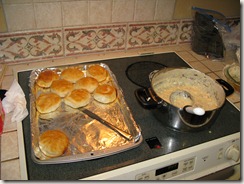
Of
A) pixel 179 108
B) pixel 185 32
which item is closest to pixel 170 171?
pixel 179 108

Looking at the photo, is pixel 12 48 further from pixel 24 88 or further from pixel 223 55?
pixel 223 55

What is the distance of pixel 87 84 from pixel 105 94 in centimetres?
8

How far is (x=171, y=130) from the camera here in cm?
69

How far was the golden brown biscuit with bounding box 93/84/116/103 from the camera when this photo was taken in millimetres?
741

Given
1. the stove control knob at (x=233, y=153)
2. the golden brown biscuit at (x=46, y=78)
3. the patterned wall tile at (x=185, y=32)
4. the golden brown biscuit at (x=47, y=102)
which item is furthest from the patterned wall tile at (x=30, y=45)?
the stove control knob at (x=233, y=153)

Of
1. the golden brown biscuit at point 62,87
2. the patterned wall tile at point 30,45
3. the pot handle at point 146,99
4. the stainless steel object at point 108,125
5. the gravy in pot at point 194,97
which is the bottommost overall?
the stainless steel object at point 108,125

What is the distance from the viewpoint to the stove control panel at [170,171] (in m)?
0.59

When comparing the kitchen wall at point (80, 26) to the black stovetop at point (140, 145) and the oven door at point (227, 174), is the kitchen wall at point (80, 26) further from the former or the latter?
the oven door at point (227, 174)

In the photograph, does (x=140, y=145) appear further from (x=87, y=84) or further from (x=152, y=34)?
(x=152, y=34)

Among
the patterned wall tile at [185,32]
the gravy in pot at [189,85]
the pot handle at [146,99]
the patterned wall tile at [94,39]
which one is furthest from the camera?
the patterned wall tile at [185,32]

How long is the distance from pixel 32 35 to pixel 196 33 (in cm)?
72

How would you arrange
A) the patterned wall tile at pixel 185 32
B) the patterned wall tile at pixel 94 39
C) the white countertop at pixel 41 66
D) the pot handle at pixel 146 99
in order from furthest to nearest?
1. the patterned wall tile at pixel 185 32
2. the patterned wall tile at pixel 94 39
3. the pot handle at pixel 146 99
4. the white countertop at pixel 41 66

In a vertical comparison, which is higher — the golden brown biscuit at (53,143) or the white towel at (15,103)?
the white towel at (15,103)

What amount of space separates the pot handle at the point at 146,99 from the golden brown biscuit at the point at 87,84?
164 millimetres
